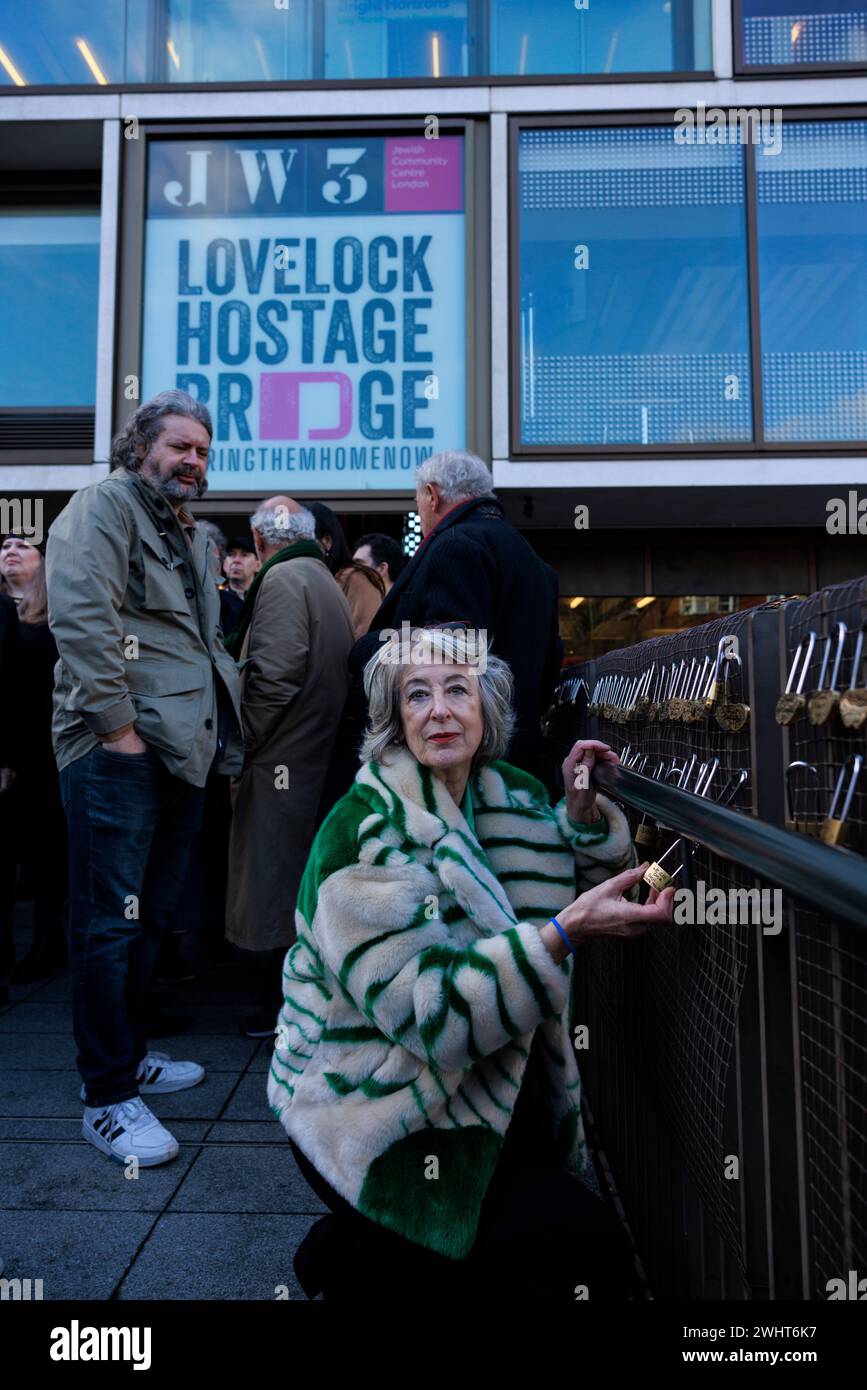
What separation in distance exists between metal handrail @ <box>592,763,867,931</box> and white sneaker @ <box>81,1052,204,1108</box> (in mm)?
2366

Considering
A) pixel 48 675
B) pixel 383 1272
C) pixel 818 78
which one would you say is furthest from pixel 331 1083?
pixel 818 78

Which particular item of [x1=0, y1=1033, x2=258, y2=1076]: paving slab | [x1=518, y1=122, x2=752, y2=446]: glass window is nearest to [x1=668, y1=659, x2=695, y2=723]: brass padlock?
[x1=0, y1=1033, x2=258, y2=1076]: paving slab

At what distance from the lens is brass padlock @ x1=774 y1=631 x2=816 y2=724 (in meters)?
1.13

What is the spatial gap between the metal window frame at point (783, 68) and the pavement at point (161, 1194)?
7.58 metres

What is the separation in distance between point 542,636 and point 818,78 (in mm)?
6546

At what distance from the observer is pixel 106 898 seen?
2.72m

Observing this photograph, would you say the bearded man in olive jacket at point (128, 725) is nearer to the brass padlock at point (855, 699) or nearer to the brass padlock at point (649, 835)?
the brass padlock at point (649, 835)

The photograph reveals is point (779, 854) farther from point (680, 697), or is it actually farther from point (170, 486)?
point (170, 486)

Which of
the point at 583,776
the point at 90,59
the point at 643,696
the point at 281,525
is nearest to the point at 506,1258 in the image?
the point at 583,776

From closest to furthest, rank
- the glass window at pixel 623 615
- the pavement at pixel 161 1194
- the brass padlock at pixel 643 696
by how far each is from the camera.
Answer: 1. the brass padlock at pixel 643 696
2. the pavement at pixel 161 1194
3. the glass window at pixel 623 615

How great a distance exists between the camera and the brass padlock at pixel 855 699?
97 centimetres

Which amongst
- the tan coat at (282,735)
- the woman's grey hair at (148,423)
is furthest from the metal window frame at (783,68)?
the woman's grey hair at (148,423)

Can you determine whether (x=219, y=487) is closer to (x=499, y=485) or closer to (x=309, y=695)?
(x=499, y=485)

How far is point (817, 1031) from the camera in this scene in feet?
3.77
